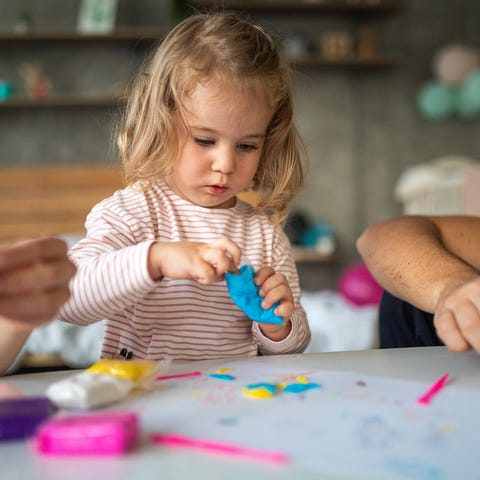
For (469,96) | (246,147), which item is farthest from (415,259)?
(469,96)

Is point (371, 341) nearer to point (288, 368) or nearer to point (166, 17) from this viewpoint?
point (288, 368)

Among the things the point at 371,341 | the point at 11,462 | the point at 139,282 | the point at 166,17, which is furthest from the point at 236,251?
the point at 166,17

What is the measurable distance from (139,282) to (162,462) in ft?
1.33

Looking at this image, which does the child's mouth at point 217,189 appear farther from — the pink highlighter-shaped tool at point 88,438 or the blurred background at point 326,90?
the blurred background at point 326,90

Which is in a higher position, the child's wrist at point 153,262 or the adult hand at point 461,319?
the child's wrist at point 153,262

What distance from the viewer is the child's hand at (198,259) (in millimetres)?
820

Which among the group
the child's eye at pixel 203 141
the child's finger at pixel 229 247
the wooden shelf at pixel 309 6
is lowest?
the child's finger at pixel 229 247

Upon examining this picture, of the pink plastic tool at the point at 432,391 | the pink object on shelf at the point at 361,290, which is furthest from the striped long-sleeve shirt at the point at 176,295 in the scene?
the pink object on shelf at the point at 361,290

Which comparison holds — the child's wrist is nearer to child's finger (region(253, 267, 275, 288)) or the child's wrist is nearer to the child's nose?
child's finger (region(253, 267, 275, 288))

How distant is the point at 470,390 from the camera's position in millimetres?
710

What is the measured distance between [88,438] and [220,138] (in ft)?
2.21

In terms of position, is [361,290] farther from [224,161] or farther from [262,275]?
[262,275]

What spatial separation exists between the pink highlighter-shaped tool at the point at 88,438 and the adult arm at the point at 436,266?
441mm

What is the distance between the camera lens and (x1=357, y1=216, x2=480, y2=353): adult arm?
32.0 inches
